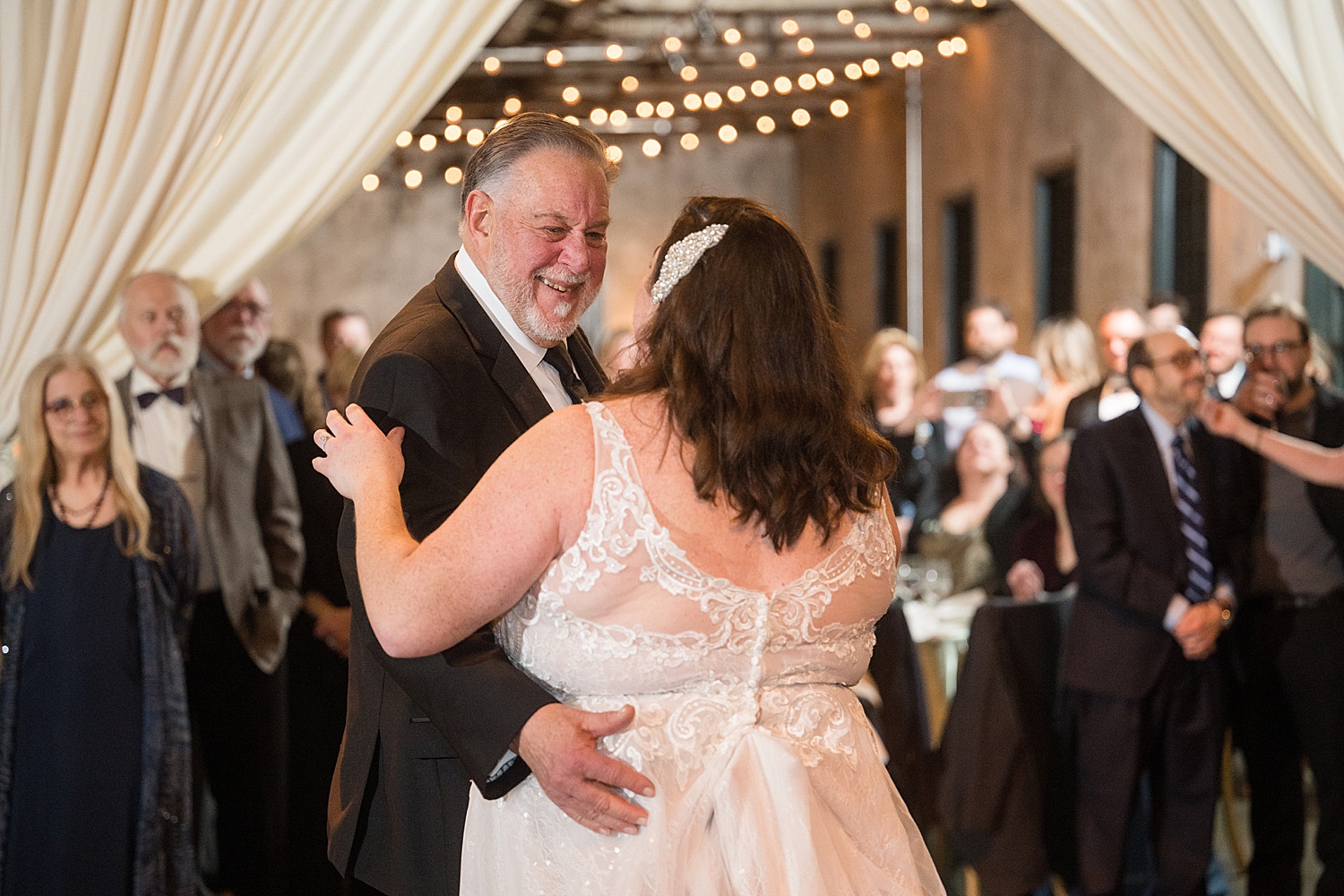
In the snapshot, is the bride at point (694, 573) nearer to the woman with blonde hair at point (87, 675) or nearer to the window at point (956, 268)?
the woman with blonde hair at point (87, 675)

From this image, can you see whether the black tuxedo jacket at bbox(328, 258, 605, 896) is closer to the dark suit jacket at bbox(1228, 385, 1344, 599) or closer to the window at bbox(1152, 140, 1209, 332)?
the dark suit jacket at bbox(1228, 385, 1344, 599)

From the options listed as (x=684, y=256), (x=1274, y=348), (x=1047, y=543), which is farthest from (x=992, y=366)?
(x=684, y=256)

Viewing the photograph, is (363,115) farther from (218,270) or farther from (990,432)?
(990,432)

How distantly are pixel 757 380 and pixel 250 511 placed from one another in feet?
9.11

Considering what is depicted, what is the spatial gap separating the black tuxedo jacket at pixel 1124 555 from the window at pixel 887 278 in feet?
33.7

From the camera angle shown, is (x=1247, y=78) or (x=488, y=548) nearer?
(x=488, y=548)

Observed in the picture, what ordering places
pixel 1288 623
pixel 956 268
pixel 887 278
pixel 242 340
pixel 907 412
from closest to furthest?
pixel 1288 623, pixel 242 340, pixel 907 412, pixel 956 268, pixel 887 278

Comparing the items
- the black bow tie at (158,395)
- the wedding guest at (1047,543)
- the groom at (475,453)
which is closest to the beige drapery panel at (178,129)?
the groom at (475,453)

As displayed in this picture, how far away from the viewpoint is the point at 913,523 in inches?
239

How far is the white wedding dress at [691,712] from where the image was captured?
1.66 m

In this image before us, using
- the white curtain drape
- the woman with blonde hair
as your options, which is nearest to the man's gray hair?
the white curtain drape

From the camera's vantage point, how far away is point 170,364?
12.8 ft

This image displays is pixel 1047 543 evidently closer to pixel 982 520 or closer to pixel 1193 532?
pixel 982 520

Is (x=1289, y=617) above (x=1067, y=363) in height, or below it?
below
